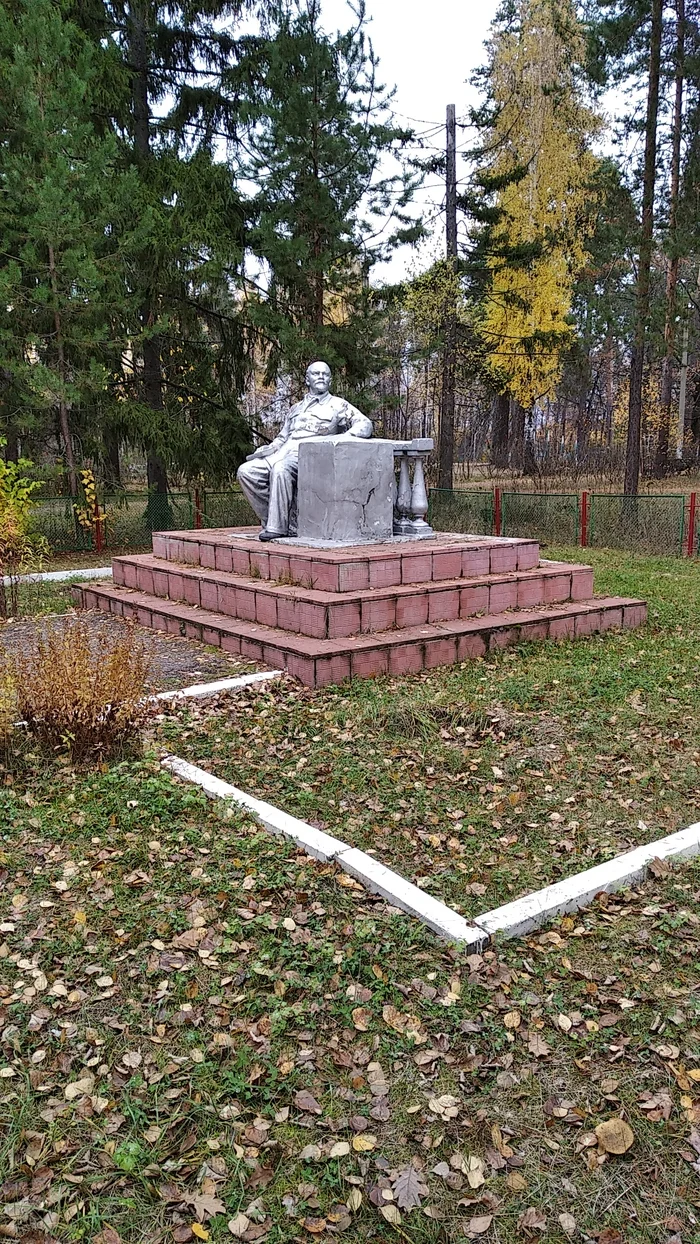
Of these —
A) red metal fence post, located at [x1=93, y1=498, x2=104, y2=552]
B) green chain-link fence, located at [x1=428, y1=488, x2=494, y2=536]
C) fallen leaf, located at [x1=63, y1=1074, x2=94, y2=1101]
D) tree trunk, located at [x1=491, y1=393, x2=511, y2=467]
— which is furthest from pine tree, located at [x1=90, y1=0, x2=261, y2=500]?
fallen leaf, located at [x1=63, y1=1074, x2=94, y2=1101]

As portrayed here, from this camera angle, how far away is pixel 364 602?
6230 millimetres

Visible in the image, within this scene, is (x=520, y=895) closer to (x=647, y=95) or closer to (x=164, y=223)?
(x=164, y=223)

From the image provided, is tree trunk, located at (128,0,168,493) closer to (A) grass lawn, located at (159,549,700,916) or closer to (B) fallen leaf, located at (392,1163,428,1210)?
(A) grass lawn, located at (159,549,700,916)

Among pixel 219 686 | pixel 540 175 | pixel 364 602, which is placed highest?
pixel 540 175

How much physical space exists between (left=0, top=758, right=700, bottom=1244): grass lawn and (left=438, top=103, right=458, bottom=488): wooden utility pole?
14289mm

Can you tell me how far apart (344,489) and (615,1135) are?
607 centimetres

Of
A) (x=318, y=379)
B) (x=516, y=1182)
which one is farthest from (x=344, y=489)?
(x=516, y=1182)

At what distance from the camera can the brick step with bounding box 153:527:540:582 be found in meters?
6.61

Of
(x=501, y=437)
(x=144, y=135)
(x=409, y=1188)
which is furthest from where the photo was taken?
(x=501, y=437)

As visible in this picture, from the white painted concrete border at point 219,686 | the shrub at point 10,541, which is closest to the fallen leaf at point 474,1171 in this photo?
the white painted concrete border at point 219,686

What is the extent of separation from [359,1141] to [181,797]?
203cm

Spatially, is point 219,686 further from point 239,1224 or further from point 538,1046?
point 239,1224

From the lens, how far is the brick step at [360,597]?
6.19 m

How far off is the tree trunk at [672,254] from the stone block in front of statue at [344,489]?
30.0ft
